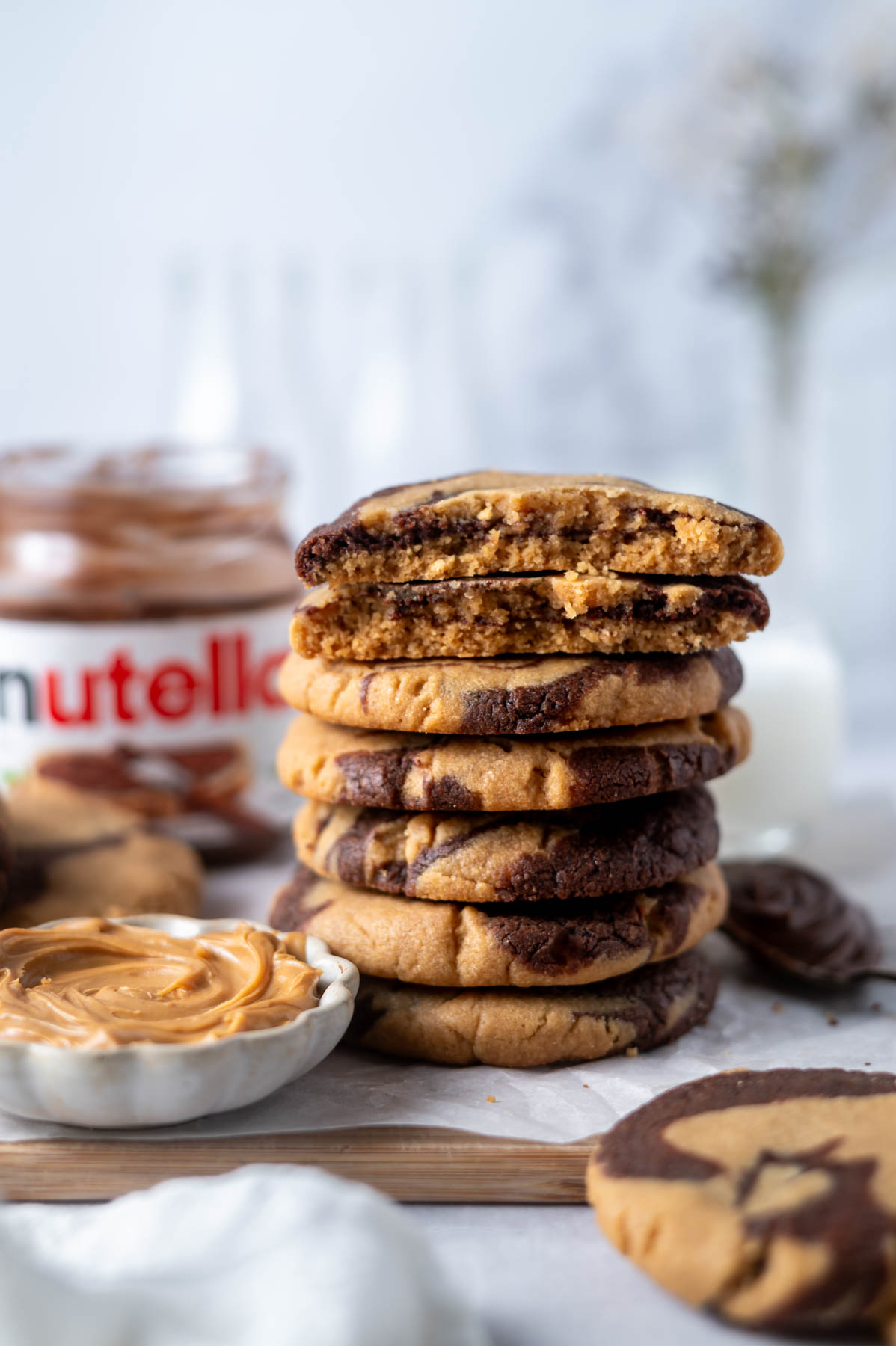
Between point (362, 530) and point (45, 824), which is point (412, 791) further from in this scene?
point (45, 824)

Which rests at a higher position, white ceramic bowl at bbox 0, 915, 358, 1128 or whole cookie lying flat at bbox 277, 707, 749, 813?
whole cookie lying flat at bbox 277, 707, 749, 813

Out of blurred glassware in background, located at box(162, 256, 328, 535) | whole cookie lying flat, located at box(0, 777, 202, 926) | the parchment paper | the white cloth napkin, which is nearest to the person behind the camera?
the white cloth napkin

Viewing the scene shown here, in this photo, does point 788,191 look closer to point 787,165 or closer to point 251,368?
point 787,165

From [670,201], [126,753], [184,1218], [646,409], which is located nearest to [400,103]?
[670,201]

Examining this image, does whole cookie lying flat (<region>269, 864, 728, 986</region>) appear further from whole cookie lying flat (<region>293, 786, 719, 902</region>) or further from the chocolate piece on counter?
the chocolate piece on counter

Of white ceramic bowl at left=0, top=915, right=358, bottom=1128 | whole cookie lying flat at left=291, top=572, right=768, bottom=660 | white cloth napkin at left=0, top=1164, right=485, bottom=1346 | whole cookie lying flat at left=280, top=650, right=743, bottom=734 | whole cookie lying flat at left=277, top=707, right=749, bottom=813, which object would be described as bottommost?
white cloth napkin at left=0, top=1164, right=485, bottom=1346

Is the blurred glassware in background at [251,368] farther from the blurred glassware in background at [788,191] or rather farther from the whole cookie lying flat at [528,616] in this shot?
the whole cookie lying flat at [528,616]

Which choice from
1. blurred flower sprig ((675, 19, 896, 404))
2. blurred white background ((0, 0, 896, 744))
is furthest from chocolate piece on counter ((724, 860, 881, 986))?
blurred flower sprig ((675, 19, 896, 404))

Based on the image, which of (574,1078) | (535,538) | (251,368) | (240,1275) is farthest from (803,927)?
(251,368)

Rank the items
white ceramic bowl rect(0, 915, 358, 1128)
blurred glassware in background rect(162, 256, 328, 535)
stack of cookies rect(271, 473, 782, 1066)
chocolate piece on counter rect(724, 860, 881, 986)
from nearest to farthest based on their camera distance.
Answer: white ceramic bowl rect(0, 915, 358, 1128) → stack of cookies rect(271, 473, 782, 1066) → chocolate piece on counter rect(724, 860, 881, 986) → blurred glassware in background rect(162, 256, 328, 535)
